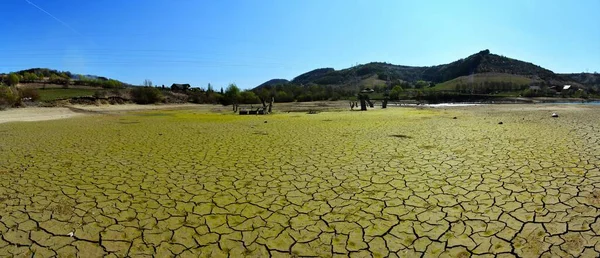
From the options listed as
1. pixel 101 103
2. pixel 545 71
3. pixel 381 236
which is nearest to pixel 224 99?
pixel 101 103

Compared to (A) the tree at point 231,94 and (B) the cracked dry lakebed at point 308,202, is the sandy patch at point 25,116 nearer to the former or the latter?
(B) the cracked dry lakebed at point 308,202

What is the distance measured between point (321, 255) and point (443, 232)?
1842mm

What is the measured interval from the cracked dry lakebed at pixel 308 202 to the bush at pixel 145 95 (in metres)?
57.7

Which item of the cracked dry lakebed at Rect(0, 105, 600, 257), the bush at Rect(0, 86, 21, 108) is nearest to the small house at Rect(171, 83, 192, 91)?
the bush at Rect(0, 86, 21, 108)

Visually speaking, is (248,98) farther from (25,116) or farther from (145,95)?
(25,116)

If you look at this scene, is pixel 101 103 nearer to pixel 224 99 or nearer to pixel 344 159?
pixel 224 99

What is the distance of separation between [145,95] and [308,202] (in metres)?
67.0

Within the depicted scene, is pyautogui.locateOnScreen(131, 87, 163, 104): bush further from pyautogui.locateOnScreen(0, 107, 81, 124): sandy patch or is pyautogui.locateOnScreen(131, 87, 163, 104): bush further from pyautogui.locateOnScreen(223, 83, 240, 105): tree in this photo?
pyautogui.locateOnScreen(0, 107, 81, 124): sandy patch

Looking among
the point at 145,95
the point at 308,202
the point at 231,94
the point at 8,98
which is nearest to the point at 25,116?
the point at 8,98

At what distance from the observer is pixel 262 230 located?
4758mm

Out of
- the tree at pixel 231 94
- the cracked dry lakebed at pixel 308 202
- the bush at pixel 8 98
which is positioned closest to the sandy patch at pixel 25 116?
the bush at pixel 8 98

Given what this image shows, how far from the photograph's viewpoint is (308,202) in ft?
19.3

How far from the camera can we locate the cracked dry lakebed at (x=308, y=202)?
4266 millimetres

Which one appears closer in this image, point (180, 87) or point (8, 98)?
point (8, 98)
